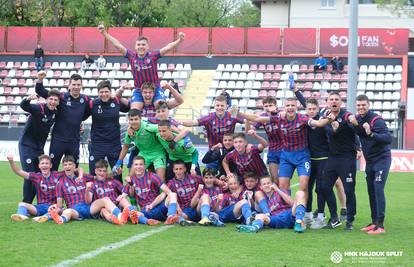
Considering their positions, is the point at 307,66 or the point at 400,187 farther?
the point at 307,66

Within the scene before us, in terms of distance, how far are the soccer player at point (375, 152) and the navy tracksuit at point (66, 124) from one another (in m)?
4.28

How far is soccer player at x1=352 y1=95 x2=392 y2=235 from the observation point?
1033 centimetres

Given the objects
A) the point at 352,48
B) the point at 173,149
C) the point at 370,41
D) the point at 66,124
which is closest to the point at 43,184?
the point at 66,124

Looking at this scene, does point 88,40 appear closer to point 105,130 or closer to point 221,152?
point 105,130

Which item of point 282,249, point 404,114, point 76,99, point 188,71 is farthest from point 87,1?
point 282,249

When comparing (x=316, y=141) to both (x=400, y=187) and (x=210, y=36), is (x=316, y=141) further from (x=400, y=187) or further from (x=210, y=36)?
(x=210, y=36)

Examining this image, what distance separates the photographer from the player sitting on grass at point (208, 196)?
36.1ft

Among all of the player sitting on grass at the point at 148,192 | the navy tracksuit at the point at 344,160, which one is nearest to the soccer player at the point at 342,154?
the navy tracksuit at the point at 344,160

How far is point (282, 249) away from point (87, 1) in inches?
1737

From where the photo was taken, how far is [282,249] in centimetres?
884

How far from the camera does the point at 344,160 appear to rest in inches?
423

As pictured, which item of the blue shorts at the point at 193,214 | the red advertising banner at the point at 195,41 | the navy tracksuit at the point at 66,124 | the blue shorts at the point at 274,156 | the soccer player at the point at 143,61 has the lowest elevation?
the blue shorts at the point at 193,214

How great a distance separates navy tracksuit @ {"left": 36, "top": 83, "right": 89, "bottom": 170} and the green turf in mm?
1259

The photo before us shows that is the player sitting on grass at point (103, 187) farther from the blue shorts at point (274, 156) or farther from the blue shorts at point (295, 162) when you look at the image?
the blue shorts at point (295, 162)
